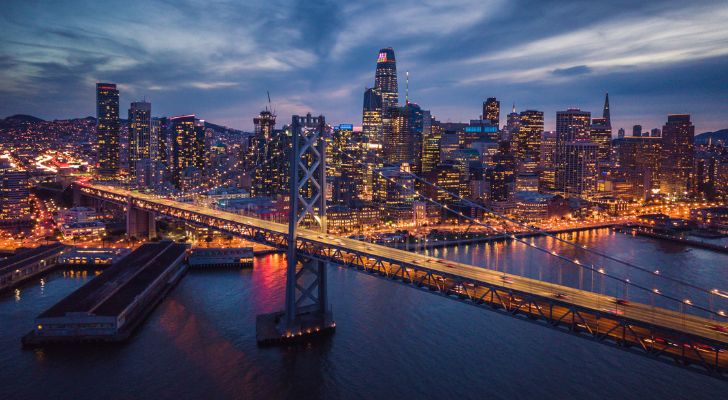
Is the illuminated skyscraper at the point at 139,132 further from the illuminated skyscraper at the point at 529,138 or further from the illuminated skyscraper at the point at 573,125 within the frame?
the illuminated skyscraper at the point at 573,125

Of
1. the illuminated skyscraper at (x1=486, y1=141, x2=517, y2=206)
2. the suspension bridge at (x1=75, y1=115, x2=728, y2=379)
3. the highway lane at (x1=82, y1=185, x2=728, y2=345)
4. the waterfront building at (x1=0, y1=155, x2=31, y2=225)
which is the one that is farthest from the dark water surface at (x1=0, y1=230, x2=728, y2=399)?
the illuminated skyscraper at (x1=486, y1=141, x2=517, y2=206)

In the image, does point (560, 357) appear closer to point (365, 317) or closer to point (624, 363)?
point (624, 363)

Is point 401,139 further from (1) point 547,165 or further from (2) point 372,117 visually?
(1) point 547,165

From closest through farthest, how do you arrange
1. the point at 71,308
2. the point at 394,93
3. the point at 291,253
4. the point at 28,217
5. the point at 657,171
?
the point at 291,253 < the point at 71,308 < the point at 28,217 < the point at 657,171 < the point at 394,93

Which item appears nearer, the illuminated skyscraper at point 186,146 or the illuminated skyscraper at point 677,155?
the illuminated skyscraper at point 677,155

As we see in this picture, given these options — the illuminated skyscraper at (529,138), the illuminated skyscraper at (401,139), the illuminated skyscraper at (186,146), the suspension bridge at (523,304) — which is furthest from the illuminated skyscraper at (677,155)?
the illuminated skyscraper at (186,146)

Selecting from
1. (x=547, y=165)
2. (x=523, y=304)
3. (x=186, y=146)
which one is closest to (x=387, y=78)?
(x=547, y=165)

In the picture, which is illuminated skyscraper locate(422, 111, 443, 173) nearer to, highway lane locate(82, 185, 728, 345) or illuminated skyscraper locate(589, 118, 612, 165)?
illuminated skyscraper locate(589, 118, 612, 165)

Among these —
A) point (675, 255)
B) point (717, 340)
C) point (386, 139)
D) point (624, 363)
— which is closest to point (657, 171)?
point (386, 139)
